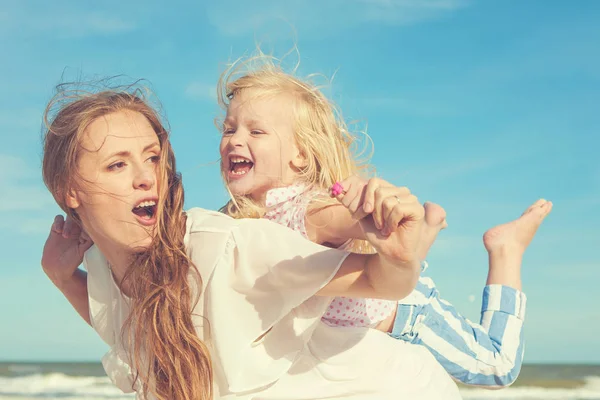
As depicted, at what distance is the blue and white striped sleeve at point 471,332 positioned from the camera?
425cm

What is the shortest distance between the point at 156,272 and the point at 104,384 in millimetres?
Answer: 15445

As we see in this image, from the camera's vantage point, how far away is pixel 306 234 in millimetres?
3432

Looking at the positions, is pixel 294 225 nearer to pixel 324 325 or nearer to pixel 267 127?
pixel 324 325

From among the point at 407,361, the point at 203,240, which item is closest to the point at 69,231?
the point at 203,240

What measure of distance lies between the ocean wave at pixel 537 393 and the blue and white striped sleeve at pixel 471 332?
35.7ft

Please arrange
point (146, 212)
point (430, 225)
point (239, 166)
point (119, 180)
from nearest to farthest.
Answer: point (430, 225)
point (119, 180)
point (146, 212)
point (239, 166)

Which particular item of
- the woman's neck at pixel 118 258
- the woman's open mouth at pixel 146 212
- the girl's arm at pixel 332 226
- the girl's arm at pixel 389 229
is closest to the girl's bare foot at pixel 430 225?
the girl's arm at pixel 389 229

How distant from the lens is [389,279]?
8.52 ft

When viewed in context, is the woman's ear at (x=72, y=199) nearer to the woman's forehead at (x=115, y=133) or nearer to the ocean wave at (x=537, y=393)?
the woman's forehead at (x=115, y=133)

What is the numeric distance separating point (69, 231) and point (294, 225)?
1.46 metres

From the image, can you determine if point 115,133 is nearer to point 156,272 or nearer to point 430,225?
point 156,272

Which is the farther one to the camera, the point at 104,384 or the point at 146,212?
the point at 104,384

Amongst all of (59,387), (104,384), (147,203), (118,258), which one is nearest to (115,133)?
(147,203)

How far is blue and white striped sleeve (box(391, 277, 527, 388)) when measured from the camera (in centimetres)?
425
